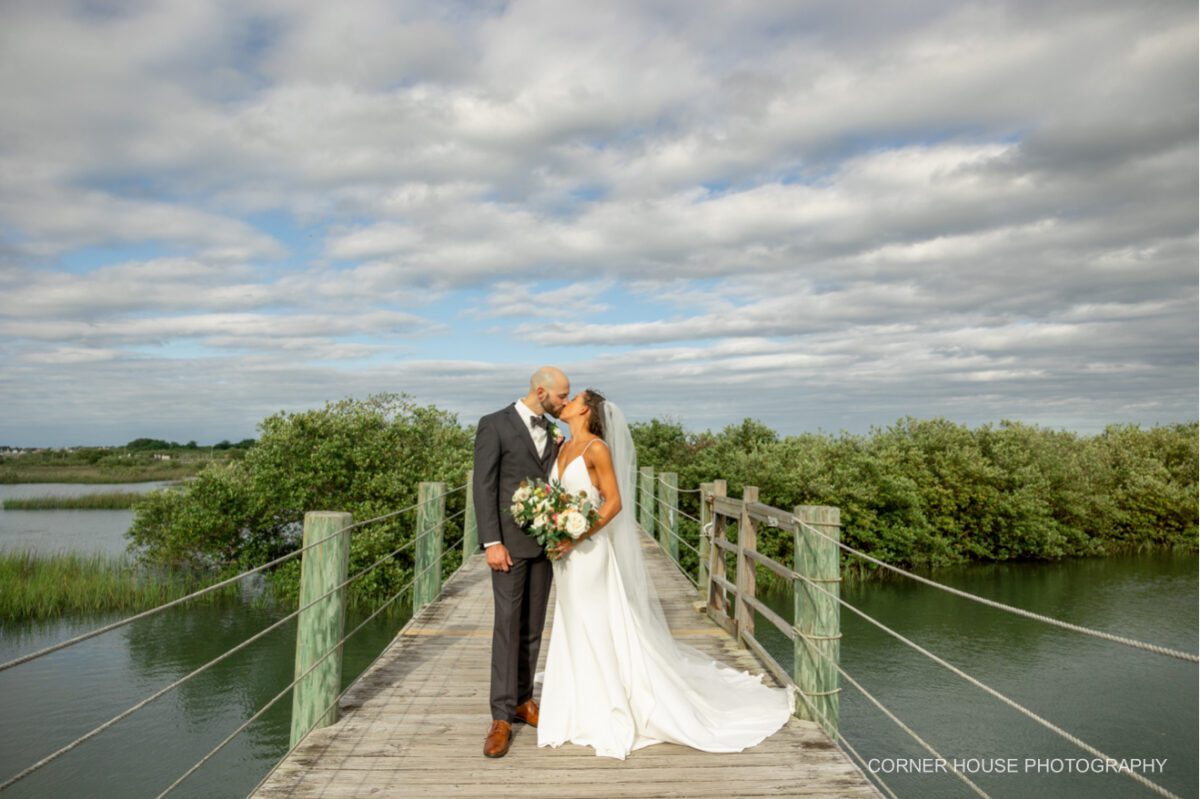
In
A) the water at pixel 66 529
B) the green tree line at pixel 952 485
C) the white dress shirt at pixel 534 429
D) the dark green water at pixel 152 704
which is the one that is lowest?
the dark green water at pixel 152 704

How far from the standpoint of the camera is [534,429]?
449cm

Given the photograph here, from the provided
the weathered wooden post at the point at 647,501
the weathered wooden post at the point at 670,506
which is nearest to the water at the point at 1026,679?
the weathered wooden post at the point at 670,506

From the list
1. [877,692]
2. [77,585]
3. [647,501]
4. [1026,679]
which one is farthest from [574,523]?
Result: [77,585]

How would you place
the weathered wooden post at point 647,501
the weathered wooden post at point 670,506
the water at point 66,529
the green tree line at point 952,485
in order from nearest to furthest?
the weathered wooden post at point 670,506 → the weathered wooden post at point 647,501 → the green tree line at point 952,485 → the water at point 66,529

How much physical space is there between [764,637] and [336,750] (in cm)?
1470

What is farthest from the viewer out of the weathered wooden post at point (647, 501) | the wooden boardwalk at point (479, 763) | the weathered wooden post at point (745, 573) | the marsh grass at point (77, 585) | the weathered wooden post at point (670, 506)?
the marsh grass at point (77, 585)

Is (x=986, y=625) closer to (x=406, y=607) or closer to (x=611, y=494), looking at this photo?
(x=406, y=607)

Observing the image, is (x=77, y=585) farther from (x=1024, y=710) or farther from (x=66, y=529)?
(x=1024, y=710)

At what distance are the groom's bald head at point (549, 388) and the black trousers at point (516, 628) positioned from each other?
805 mm

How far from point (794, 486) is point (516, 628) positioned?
1957 centimetres

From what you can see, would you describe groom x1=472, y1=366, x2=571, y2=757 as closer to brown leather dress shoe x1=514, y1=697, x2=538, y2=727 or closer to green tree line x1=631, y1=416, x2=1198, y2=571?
brown leather dress shoe x1=514, y1=697, x2=538, y2=727

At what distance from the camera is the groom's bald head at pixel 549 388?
4.34m

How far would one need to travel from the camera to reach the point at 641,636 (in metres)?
4.45

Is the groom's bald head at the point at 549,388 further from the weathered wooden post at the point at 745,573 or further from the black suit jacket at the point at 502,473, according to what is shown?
the weathered wooden post at the point at 745,573
